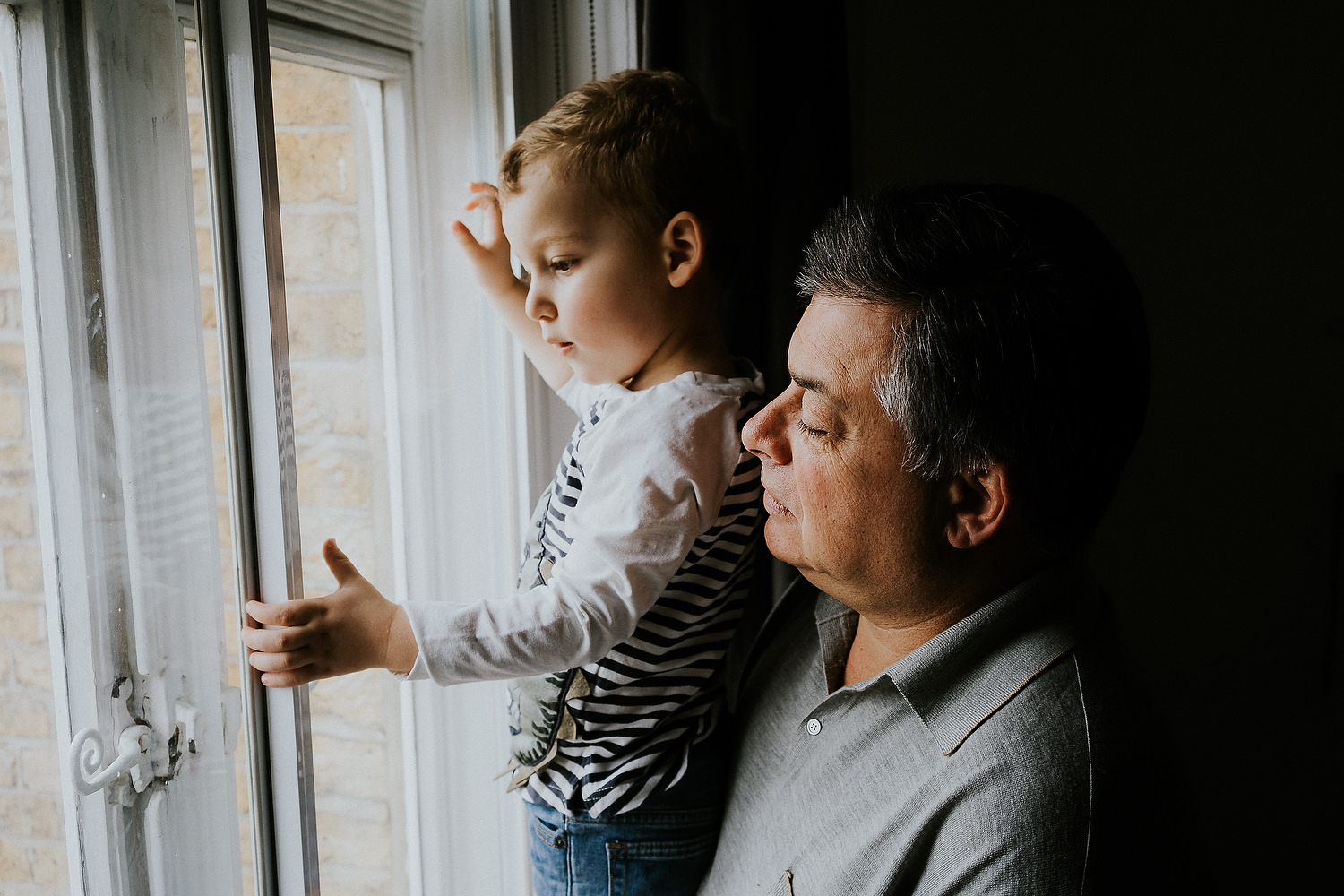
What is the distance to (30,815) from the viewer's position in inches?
32.3

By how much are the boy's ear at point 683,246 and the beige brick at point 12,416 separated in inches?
24.4

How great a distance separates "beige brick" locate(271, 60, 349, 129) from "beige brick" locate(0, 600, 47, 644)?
560 millimetres

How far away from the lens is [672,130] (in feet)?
3.37

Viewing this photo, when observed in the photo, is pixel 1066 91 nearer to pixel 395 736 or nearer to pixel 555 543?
pixel 555 543

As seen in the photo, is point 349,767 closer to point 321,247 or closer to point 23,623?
point 23,623

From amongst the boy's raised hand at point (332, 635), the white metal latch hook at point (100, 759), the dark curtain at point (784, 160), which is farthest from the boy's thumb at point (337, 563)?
the dark curtain at point (784, 160)

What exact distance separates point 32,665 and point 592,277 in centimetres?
63

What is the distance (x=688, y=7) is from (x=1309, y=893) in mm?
2170

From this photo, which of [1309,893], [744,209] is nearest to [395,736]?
[744,209]

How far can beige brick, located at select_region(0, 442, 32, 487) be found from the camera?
792 millimetres

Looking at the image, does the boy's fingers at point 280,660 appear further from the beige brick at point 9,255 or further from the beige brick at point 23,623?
the beige brick at point 9,255

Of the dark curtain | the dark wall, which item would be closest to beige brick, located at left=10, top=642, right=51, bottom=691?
the dark curtain

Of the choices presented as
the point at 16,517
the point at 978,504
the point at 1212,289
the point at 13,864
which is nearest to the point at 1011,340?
the point at 978,504

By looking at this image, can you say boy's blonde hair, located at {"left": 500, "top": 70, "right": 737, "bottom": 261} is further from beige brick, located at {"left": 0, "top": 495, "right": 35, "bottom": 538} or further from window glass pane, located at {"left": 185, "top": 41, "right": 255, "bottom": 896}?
beige brick, located at {"left": 0, "top": 495, "right": 35, "bottom": 538}
